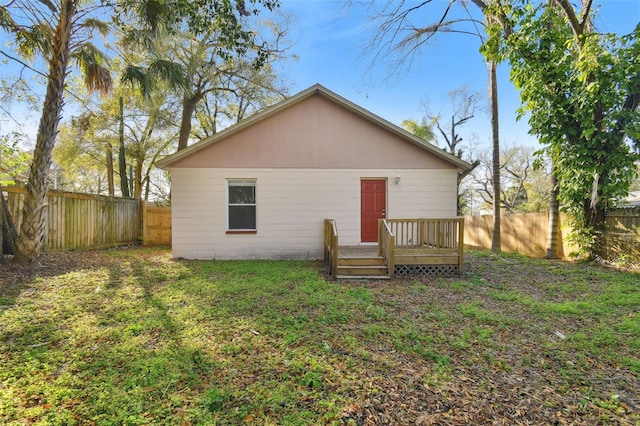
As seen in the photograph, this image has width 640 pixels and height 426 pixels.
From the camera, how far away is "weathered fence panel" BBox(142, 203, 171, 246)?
1248 centimetres

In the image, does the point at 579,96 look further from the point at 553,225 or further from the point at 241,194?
the point at 241,194

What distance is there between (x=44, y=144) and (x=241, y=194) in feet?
14.6

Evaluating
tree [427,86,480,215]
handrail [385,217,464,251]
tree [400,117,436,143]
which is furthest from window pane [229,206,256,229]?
→ tree [400,117,436,143]

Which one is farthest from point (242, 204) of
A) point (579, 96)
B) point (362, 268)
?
point (579, 96)

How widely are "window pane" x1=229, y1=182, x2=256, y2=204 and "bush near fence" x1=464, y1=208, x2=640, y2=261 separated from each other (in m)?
9.13

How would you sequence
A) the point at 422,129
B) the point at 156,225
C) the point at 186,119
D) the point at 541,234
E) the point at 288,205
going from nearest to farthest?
the point at 288,205, the point at 541,234, the point at 156,225, the point at 186,119, the point at 422,129

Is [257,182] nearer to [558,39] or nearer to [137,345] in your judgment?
[137,345]

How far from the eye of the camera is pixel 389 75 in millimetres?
9547

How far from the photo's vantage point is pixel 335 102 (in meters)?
8.93

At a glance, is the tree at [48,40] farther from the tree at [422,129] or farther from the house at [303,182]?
the tree at [422,129]

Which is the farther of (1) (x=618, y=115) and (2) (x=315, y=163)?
(2) (x=315, y=163)

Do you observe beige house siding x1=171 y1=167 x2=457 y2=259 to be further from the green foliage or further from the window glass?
the green foliage

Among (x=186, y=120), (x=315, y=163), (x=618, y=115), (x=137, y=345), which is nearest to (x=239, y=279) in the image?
(x=137, y=345)

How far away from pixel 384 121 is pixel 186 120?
10676 mm
